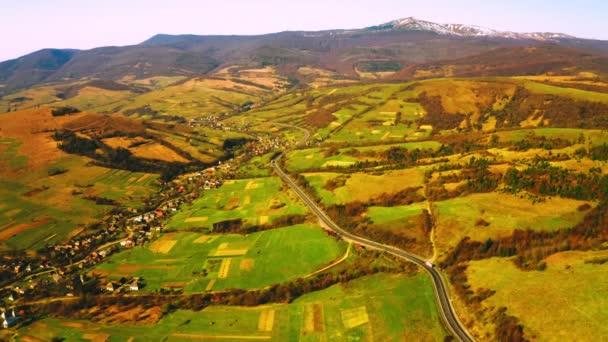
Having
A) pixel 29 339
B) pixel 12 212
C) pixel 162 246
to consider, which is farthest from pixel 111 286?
pixel 12 212

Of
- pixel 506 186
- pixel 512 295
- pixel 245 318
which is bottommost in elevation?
pixel 245 318

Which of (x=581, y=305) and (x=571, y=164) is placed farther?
(x=571, y=164)

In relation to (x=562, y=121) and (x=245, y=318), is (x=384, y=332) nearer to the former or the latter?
(x=245, y=318)

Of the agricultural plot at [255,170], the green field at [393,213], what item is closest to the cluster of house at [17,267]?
the agricultural plot at [255,170]

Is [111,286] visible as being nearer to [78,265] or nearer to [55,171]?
[78,265]

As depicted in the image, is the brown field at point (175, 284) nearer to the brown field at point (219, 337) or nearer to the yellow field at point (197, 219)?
the brown field at point (219, 337)

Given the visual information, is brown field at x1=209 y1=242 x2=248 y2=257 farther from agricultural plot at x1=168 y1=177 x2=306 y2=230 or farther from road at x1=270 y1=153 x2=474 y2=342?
road at x1=270 y1=153 x2=474 y2=342

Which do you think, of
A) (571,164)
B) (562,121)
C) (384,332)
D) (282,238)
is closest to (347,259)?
(282,238)
